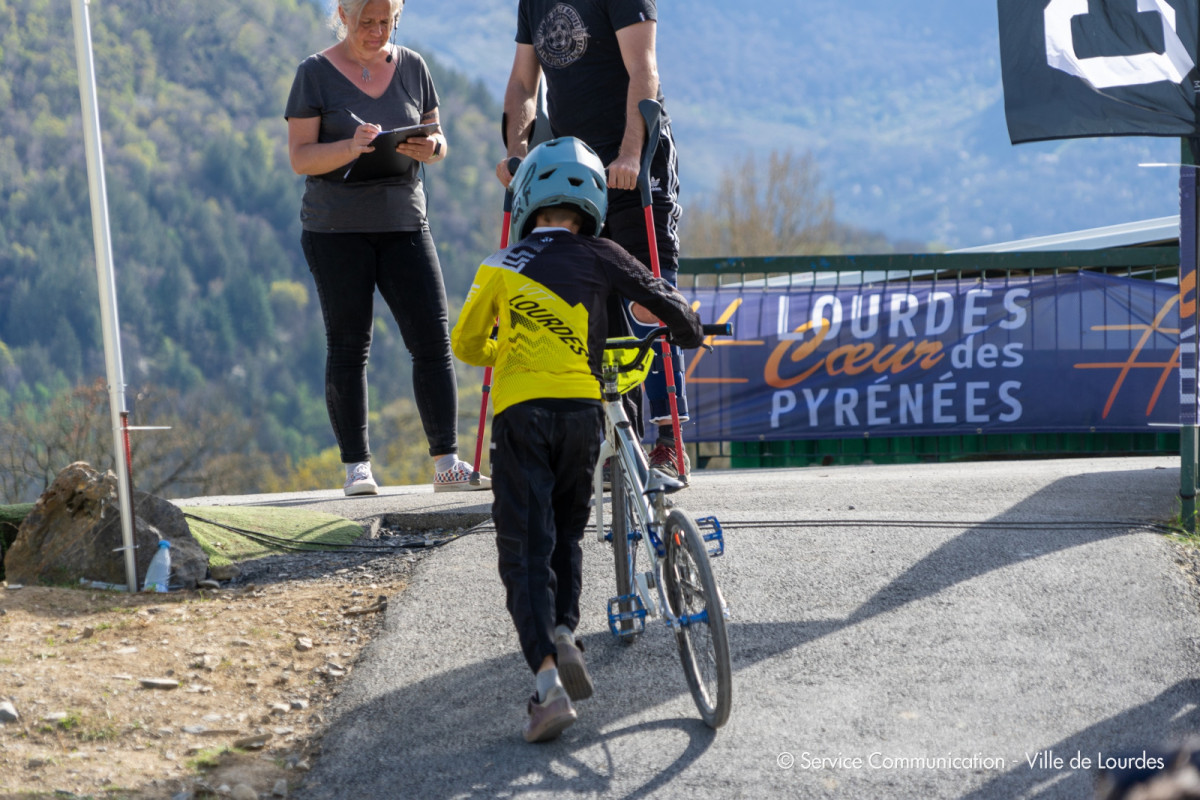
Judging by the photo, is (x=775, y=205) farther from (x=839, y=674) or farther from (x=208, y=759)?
(x=208, y=759)

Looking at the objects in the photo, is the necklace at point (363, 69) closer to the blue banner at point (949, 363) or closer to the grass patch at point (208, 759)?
the grass patch at point (208, 759)

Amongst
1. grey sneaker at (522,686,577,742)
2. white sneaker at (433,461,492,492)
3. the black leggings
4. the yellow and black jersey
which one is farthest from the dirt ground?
the yellow and black jersey

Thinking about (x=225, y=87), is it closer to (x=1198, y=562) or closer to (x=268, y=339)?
(x=268, y=339)

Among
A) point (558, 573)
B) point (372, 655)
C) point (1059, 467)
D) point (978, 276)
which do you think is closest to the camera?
point (558, 573)

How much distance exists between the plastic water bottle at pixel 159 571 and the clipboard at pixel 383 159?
1.89 m

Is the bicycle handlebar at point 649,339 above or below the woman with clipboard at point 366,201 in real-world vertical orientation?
below

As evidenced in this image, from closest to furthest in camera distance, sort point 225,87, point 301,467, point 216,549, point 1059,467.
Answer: point 216,549 < point 1059,467 < point 301,467 < point 225,87

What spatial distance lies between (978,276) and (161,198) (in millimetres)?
106095

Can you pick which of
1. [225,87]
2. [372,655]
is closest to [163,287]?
[225,87]

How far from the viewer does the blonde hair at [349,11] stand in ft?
17.8

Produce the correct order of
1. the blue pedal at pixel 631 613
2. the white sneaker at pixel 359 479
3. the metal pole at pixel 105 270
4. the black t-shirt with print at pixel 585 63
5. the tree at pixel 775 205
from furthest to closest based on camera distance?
the tree at pixel 775 205
the white sneaker at pixel 359 479
the black t-shirt with print at pixel 585 63
the metal pole at pixel 105 270
the blue pedal at pixel 631 613

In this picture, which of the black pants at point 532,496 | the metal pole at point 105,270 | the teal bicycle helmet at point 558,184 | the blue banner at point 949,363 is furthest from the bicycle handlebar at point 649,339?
the blue banner at point 949,363

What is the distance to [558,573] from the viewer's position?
3688 mm

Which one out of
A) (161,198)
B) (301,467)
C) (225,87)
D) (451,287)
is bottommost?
(301,467)
